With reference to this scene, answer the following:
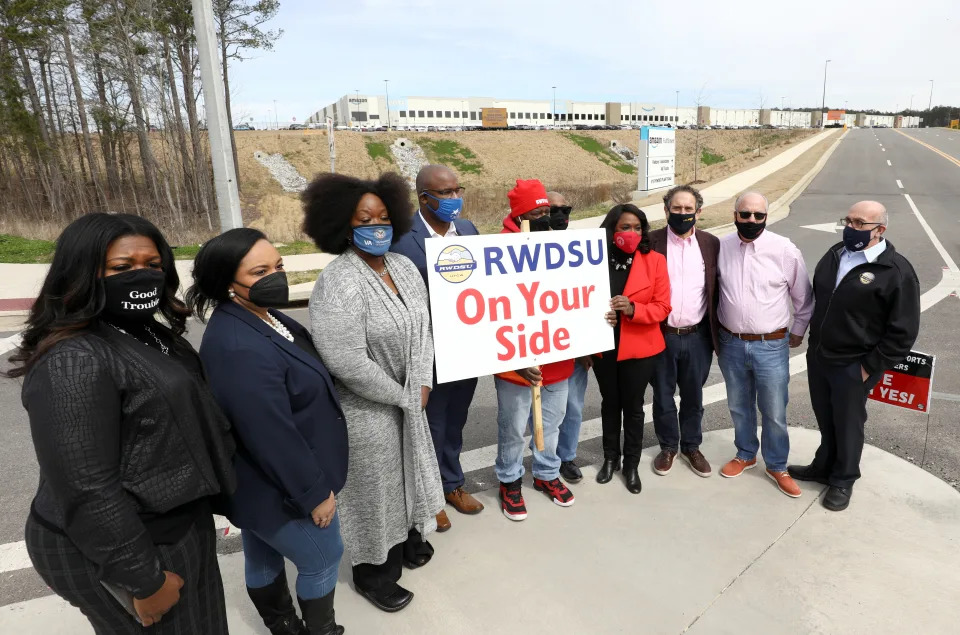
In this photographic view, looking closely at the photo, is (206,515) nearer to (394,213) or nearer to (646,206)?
(394,213)

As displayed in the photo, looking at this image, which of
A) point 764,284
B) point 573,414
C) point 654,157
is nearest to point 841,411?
point 764,284

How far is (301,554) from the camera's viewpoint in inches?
90.6

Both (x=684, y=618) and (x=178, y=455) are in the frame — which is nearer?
(x=178, y=455)

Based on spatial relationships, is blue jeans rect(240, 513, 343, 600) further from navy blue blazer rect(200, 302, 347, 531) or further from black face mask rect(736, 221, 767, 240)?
black face mask rect(736, 221, 767, 240)

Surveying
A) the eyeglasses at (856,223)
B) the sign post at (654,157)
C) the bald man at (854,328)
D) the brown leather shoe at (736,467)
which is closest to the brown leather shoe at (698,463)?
the brown leather shoe at (736,467)

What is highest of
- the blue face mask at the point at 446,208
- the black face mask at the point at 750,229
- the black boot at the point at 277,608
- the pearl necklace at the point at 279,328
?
the blue face mask at the point at 446,208

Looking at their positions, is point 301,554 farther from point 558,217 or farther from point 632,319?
point 558,217

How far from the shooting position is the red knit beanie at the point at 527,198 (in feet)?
11.7

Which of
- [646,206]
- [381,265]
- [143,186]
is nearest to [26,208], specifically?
[143,186]

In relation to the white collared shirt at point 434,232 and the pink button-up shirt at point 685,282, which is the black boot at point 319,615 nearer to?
the white collared shirt at point 434,232

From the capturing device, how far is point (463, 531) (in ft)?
11.4

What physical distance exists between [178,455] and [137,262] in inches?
24.3

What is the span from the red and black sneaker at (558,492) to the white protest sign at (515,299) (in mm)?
915

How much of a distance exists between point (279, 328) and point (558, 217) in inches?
88.5
